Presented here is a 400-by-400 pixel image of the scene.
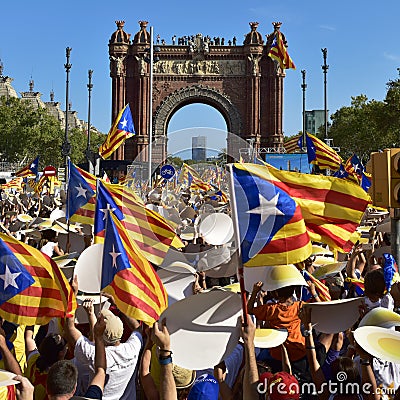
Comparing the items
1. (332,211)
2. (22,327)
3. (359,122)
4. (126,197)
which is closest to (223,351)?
(22,327)

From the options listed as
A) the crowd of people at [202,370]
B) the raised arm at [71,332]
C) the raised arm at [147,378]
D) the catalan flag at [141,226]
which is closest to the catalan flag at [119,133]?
the catalan flag at [141,226]

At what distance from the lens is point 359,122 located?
223 ft

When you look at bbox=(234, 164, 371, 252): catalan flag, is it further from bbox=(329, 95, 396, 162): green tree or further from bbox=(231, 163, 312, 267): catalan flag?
bbox=(329, 95, 396, 162): green tree

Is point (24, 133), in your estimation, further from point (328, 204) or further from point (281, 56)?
point (328, 204)

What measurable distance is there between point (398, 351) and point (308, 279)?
2914 millimetres

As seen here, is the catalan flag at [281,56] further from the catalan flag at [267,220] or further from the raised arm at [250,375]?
the raised arm at [250,375]

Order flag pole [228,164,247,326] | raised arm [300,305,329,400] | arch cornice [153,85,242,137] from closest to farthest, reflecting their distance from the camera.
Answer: flag pole [228,164,247,326]
raised arm [300,305,329,400]
arch cornice [153,85,242,137]

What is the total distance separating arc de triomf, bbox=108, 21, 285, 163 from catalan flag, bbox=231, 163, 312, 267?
167 feet

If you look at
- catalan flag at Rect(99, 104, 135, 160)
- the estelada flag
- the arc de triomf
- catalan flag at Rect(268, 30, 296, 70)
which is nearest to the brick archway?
the arc de triomf

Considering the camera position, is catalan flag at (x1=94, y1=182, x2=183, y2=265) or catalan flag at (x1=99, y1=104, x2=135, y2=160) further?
catalan flag at (x1=99, y1=104, x2=135, y2=160)

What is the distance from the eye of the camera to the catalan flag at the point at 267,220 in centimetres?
553

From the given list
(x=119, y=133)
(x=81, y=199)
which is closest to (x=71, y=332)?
(x=81, y=199)

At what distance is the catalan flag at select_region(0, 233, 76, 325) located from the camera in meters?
4.92

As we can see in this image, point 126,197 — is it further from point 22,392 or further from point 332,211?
point 22,392
